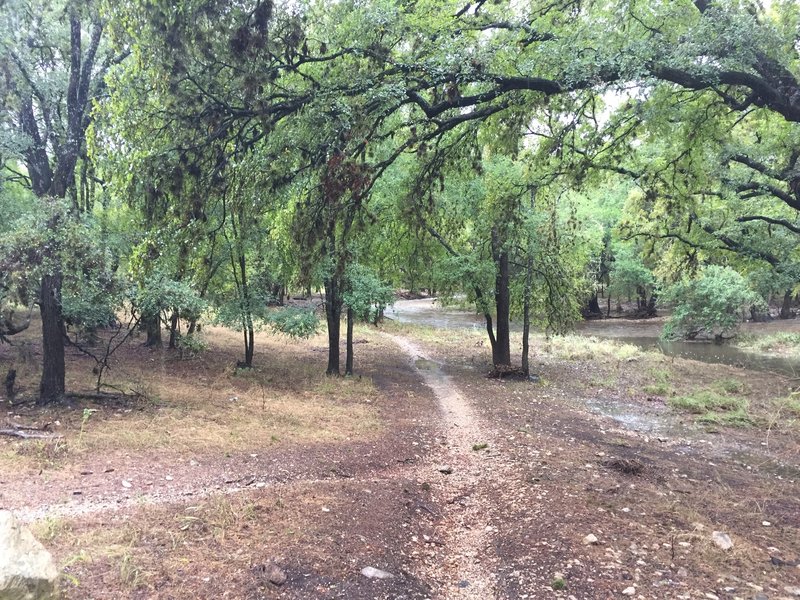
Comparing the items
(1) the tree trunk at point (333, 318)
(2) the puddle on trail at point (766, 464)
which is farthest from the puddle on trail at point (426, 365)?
(2) the puddle on trail at point (766, 464)

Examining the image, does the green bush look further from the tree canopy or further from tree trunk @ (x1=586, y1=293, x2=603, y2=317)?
the tree canopy

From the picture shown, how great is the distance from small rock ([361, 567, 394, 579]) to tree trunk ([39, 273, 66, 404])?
7979mm

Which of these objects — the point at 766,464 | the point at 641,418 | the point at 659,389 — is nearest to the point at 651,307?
the point at 659,389

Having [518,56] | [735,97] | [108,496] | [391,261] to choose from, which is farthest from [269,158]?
[391,261]

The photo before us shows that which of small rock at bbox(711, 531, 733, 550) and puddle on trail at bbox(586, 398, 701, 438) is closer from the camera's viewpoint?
small rock at bbox(711, 531, 733, 550)

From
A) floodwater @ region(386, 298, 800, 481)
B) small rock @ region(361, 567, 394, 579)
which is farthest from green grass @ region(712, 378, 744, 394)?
small rock @ region(361, 567, 394, 579)

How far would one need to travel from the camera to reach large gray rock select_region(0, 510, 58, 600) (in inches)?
112

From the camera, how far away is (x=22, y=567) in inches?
116

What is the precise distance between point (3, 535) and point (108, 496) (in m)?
3.00

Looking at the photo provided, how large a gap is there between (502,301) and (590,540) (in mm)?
11544

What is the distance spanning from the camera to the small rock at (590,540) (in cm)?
471

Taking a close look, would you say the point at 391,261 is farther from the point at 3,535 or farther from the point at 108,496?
the point at 3,535

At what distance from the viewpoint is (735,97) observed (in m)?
7.06

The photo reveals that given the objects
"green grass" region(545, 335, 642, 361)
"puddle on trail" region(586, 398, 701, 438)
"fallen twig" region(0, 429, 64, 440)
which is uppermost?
"fallen twig" region(0, 429, 64, 440)
